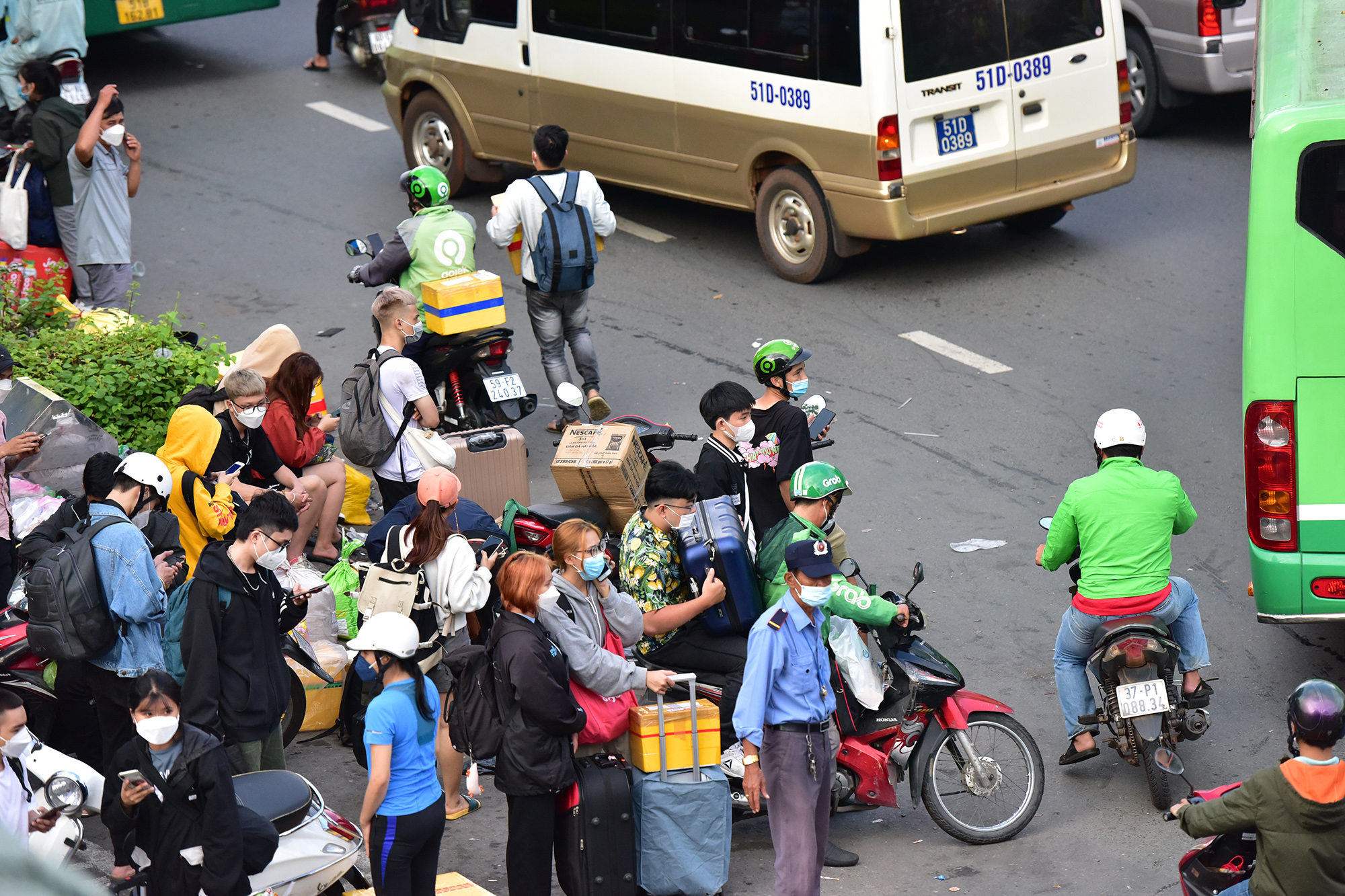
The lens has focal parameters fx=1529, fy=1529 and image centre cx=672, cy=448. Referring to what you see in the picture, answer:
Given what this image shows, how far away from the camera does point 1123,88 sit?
465 inches

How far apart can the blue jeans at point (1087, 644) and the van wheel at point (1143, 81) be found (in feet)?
28.3

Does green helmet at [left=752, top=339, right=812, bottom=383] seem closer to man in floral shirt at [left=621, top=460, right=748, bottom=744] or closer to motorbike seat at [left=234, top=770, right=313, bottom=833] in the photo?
man in floral shirt at [left=621, top=460, right=748, bottom=744]

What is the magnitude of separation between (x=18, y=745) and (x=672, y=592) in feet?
8.46

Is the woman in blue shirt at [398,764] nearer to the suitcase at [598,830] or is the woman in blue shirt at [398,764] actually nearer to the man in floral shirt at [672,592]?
the suitcase at [598,830]

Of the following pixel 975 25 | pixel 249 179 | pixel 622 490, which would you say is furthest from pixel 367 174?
pixel 622 490

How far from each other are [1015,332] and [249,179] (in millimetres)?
7417

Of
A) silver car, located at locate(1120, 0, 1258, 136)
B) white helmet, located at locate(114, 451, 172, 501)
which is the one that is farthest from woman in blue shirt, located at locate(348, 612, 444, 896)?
silver car, located at locate(1120, 0, 1258, 136)

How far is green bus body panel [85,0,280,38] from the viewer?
15219mm

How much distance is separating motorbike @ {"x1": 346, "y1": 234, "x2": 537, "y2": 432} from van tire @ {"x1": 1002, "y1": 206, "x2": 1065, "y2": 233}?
193 inches

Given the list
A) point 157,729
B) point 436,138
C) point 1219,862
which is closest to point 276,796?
point 157,729

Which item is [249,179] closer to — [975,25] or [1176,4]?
[975,25]

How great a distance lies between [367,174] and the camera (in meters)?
14.4

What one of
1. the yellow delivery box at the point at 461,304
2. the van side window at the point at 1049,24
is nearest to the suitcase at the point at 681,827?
the yellow delivery box at the point at 461,304

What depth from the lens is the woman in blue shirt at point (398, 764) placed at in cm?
524
